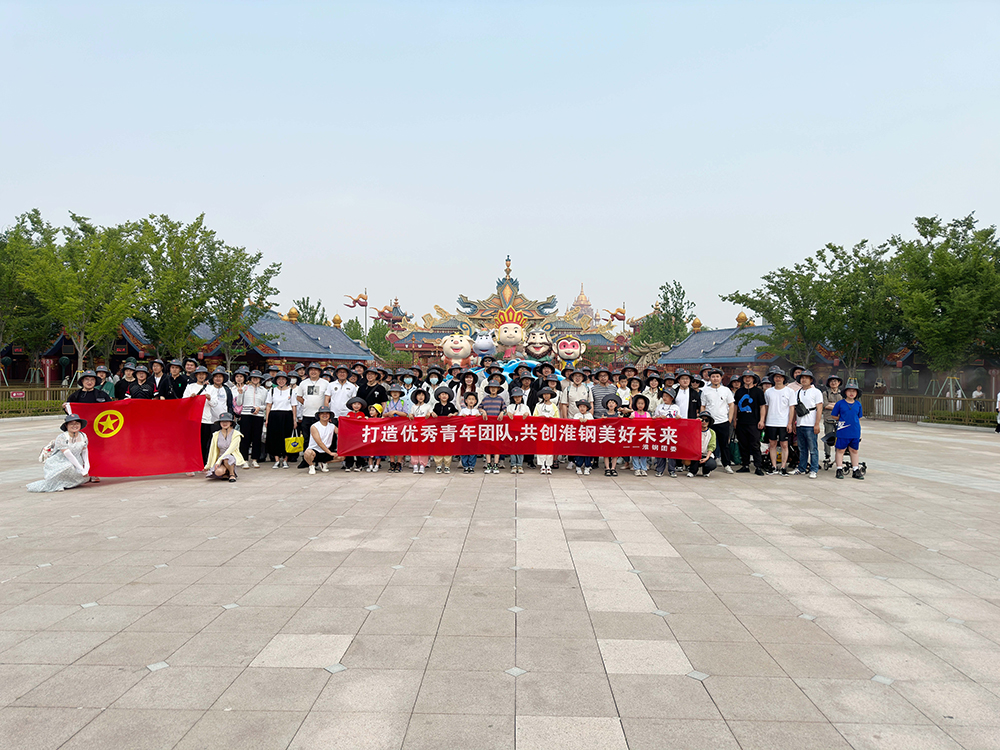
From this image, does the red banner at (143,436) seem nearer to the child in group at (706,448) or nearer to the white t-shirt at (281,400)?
the white t-shirt at (281,400)

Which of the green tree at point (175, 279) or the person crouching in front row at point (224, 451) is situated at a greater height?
the green tree at point (175, 279)

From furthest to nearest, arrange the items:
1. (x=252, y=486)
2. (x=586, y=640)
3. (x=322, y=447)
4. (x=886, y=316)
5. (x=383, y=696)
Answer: (x=886, y=316), (x=322, y=447), (x=252, y=486), (x=586, y=640), (x=383, y=696)

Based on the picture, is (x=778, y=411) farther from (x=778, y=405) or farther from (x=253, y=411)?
(x=253, y=411)

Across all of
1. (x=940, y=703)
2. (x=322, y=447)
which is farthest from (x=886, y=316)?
(x=940, y=703)

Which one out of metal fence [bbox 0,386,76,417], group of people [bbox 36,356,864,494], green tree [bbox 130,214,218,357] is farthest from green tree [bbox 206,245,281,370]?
group of people [bbox 36,356,864,494]

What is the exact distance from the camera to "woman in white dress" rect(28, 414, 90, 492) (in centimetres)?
812

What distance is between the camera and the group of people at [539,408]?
10.0 meters

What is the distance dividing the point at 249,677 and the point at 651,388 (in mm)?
8836

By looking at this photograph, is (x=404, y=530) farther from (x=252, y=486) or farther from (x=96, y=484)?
(x=96, y=484)

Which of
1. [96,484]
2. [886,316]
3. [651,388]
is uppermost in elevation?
[886,316]

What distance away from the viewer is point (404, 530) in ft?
20.6

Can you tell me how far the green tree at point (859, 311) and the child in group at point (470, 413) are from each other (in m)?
22.0

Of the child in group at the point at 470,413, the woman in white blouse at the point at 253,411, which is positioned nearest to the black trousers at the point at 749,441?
the child in group at the point at 470,413

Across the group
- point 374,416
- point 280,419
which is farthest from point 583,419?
point 280,419
